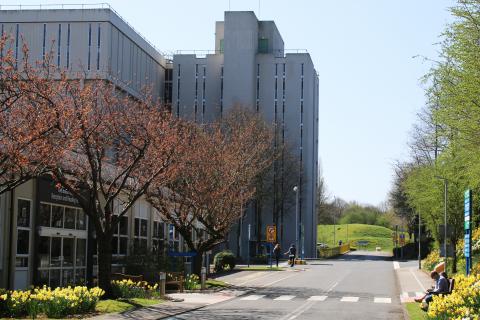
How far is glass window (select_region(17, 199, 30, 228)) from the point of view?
1003 inches

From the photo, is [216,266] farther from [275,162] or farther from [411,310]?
[275,162]

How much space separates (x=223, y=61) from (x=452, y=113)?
7007cm

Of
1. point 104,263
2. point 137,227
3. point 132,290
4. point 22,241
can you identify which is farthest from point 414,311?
point 137,227

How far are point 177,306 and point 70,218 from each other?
7.86 metres

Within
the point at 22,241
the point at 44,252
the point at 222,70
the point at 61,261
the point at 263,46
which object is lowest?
the point at 61,261

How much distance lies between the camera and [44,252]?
2750 cm

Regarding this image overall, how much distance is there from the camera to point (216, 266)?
48156 mm

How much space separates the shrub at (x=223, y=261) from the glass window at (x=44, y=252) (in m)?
21.2

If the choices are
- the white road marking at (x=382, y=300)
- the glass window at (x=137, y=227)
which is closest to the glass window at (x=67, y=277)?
the glass window at (x=137, y=227)

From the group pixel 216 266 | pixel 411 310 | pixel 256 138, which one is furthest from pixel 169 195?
pixel 256 138

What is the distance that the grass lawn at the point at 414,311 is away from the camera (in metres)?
21.6

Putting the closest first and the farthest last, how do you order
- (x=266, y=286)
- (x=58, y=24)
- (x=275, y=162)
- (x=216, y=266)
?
1. (x=266, y=286)
2. (x=216, y=266)
3. (x=58, y=24)
4. (x=275, y=162)

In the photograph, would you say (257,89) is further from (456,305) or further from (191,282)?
(456,305)

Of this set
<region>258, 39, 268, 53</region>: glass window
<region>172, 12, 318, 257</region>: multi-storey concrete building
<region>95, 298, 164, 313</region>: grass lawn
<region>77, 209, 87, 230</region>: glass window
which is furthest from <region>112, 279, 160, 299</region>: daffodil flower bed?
<region>258, 39, 268, 53</region>: glass window
